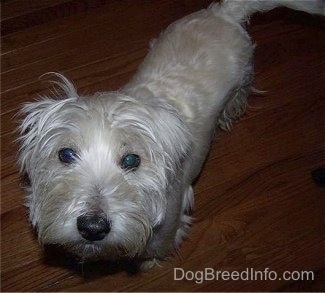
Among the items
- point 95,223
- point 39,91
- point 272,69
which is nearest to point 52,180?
point 95,223

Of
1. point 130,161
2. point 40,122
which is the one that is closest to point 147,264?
point 130,161

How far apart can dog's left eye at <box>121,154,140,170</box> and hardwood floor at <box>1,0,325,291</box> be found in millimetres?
773

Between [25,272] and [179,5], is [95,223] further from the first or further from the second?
[179,5]

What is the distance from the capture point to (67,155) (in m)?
1.73

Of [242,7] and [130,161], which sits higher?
[242,7]

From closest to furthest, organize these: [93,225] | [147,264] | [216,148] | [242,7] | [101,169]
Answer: [93,225] < [101,169] < [147,264] < [242,7] < [216,148]

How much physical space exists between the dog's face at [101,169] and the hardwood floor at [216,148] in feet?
2.00

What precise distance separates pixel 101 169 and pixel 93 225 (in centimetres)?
22

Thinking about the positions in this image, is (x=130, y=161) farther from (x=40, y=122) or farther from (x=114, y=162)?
(x=40, y=122)

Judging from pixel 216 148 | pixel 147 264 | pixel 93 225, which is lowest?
pixel 147 264

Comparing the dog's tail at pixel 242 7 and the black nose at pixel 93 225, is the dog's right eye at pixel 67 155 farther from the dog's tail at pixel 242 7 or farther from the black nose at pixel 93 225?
the dog's tail at pixel 242 7

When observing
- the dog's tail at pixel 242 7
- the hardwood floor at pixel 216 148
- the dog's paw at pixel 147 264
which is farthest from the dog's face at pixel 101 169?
the dog's tail at pixel 242 7

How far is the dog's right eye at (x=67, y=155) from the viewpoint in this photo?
1722 millimetres

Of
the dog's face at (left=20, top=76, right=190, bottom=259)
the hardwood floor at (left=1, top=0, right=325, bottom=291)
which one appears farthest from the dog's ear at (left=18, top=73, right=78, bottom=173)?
the hardwood floor at (left=1, top=0, right=325, bottom=291)
